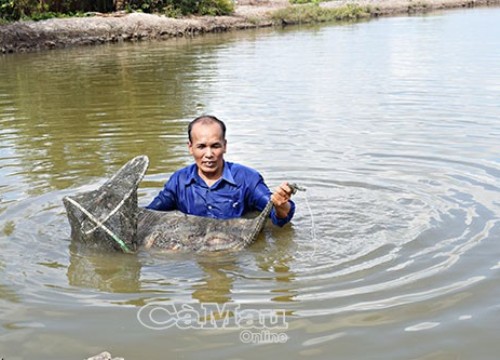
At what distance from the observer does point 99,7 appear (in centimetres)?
3180

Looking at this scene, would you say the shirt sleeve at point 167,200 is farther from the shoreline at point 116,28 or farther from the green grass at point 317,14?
the green grass at point 317,14

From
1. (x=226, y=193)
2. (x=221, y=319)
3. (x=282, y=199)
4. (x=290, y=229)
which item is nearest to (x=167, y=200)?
(x=226, y=193)

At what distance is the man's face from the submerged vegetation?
2403 centimetres

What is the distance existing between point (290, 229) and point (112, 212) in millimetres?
1323

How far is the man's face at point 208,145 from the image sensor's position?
4.84 meters

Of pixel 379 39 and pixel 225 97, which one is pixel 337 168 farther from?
pixel 379 39

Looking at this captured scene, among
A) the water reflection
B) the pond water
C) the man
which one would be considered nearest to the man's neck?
the man

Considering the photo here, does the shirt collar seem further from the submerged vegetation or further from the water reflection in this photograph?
the submerged vegetation

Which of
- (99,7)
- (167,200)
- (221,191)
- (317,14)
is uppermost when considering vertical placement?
(99,7)

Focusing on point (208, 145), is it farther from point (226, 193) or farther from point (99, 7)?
point (99, 7)

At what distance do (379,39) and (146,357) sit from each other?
1994 centimetres

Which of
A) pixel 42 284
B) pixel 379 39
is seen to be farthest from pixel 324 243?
pixel 379 39

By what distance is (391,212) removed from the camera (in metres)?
5.57

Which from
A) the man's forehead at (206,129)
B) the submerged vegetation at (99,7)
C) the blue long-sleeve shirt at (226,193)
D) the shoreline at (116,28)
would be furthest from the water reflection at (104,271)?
the submerged vegetation at (99,7)
